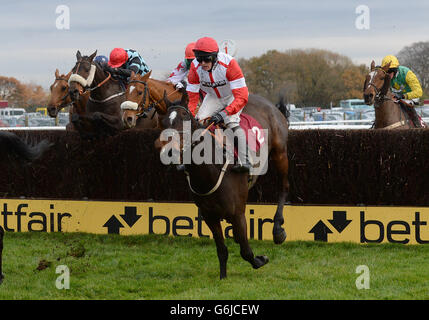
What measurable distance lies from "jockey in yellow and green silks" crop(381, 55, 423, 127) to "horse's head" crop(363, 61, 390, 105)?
0.13 m

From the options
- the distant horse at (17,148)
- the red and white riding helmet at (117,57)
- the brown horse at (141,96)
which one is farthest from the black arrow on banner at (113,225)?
the distant horse at (17,148)

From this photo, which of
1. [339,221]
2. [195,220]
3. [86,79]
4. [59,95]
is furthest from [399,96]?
[59,95]

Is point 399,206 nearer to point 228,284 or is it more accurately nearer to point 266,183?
point 266,183

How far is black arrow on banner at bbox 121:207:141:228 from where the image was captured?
24.9 feet

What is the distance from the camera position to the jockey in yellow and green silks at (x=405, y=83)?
893 cm

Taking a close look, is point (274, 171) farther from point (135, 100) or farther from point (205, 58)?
point (205, 58)

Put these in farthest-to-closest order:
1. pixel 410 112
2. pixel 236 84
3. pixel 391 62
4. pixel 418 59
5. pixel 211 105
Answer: pixel 418 59 → pixel 410 112 → pixel 391 62 → pixel 211 105 → pixel 236 84

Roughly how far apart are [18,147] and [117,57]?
2676mm

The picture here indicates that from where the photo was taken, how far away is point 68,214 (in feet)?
25.7

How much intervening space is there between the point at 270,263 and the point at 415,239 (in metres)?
1.72

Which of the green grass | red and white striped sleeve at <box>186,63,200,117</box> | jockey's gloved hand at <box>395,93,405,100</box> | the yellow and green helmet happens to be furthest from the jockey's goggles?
jockey's gloved hand at <box>395,93,405,100</box>

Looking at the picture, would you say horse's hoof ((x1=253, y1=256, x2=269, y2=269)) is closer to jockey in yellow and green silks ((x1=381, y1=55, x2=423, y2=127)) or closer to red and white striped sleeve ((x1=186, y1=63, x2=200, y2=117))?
red and white striped sleeve ((x1=186, y1=63, x2=200, y2=117))

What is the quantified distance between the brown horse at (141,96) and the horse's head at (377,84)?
281 cm

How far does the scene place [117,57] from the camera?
26.2ft
